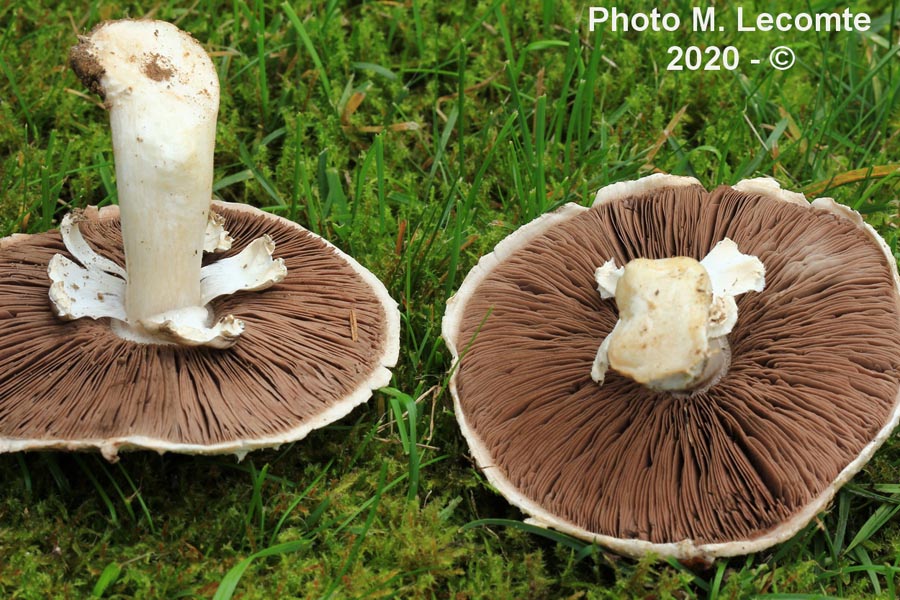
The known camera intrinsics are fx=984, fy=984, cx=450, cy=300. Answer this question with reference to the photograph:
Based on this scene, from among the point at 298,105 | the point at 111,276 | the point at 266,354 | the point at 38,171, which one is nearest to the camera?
the point at 266,354

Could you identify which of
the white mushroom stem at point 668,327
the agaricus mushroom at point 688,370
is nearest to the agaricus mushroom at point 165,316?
the agaricus mushroom at point 688,370

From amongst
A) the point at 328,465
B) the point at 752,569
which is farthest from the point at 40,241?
the point at 752,569

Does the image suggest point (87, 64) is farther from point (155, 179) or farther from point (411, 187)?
point (411, 187)

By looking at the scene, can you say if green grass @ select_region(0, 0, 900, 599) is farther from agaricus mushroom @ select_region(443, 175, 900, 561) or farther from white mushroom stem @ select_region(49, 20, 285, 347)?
white mushroom stem @ select_region(49, 20, 285, 347)

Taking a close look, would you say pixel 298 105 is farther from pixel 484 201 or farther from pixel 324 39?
pixel 484 201

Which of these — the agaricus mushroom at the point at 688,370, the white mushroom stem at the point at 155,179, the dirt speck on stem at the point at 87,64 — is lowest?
the agaricus mushroom at the point at 688,370

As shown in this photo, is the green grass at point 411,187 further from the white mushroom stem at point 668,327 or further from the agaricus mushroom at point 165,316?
the white mushroom stem at point 668,327

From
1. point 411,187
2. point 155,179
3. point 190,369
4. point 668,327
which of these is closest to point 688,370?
point 668,327
